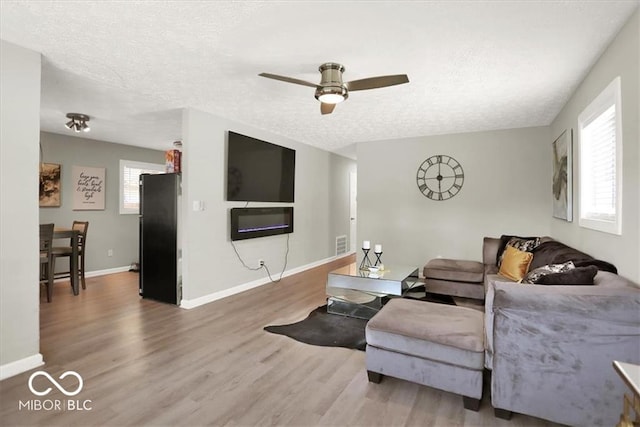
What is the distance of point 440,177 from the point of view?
5.40 metres

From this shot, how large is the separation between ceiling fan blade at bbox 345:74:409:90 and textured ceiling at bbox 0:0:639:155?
0.62 feet

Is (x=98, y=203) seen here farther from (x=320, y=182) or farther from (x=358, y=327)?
(x=358, y=327)

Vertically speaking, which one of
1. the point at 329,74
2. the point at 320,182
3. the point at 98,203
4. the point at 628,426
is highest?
the point at 329,74

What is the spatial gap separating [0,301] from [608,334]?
3.61 m

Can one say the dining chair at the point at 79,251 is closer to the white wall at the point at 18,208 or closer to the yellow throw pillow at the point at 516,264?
the white wall at the point at 18,208

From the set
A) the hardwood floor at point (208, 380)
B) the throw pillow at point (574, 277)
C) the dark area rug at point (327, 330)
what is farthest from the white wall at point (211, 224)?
the throw pillow at point (574, 277)

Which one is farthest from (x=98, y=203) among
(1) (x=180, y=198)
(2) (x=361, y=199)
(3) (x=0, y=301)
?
(2) (x=361, y=199)

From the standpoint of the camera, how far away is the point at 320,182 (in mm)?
6492

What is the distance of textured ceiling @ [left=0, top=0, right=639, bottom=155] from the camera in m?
1.93

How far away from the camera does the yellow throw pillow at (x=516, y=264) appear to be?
3.27 meters

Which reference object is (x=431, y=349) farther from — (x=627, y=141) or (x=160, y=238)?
(x=160, y=238)

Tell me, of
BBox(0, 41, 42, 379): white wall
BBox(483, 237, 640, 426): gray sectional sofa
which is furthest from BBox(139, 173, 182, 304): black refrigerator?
BBox(483, 237, 640, 426): gray sectional sofa

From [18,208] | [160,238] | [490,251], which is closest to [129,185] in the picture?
[160,238]

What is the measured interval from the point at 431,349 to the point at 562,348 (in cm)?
65
